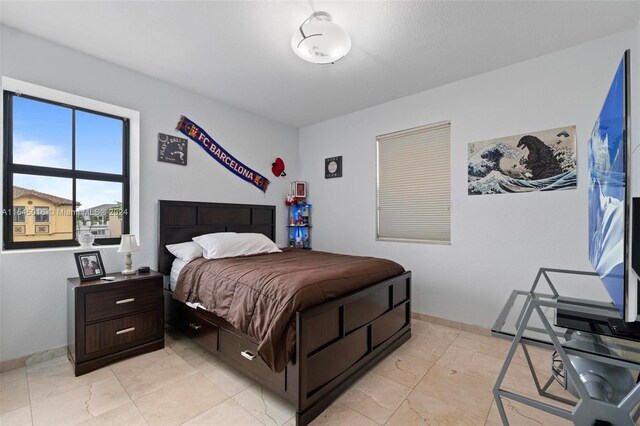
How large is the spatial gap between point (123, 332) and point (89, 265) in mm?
643

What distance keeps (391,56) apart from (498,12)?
848 millimetres

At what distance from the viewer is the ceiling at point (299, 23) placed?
204 cm

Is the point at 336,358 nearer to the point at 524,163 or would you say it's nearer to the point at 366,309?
the point at 366,309

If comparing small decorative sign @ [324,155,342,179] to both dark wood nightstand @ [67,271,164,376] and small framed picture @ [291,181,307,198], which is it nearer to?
small framed picture @ [291,181,307,198]

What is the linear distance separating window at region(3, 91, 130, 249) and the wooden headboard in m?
0.41

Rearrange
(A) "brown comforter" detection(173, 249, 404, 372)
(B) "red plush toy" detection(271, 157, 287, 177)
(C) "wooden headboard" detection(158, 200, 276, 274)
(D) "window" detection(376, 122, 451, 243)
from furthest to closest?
1. (B) "red plush toy" detection(271, 157, 287, 177)
2. (D) "window" detection(376, 122, 451, 243)
3. (C) "wooden headboard" detection(158, 200, 276, 274)
4. (A) "brown comforter" detection(173, 249, 404, 372)

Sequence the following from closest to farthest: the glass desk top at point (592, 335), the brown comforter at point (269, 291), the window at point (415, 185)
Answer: the glass desk top at point (592, 335)
the brown comforter at point (269, 291)
the window at point (415, 185)

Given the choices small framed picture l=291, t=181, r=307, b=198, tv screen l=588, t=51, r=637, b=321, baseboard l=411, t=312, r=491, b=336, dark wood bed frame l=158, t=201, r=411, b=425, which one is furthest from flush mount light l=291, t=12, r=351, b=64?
baseboard l=411, t=312, r=491, b=336

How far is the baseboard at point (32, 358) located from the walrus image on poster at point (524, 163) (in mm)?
4140

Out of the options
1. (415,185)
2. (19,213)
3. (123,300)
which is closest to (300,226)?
(415,185)

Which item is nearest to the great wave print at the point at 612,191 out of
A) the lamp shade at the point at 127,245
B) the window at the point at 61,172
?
the lamp shade at the point at 127,245

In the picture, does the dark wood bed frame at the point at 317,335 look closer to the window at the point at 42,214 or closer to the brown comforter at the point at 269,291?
the brown comforter at the point at 269,291

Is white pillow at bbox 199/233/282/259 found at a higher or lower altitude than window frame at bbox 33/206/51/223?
lower

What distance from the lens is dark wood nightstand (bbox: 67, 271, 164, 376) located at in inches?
86.0
